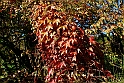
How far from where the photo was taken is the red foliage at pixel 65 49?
5.25 meters

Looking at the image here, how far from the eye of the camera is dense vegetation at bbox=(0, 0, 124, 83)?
5309 mm

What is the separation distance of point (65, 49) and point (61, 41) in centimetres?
18

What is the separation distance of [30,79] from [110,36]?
94.0 inches

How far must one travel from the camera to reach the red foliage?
5.25 metres

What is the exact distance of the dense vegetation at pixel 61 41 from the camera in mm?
5309

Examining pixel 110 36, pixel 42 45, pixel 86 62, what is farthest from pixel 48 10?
pixel 110 36

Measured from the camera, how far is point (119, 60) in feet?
21.7

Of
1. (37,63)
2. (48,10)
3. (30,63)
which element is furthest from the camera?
(30,63)

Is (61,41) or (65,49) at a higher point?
(61,41)

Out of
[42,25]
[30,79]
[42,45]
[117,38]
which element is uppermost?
[42,25]

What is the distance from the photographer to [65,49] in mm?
5273

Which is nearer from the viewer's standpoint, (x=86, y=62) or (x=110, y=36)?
(x=86, y=62)

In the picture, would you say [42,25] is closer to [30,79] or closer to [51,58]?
[51,58]

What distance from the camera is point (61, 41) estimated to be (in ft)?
17.5
